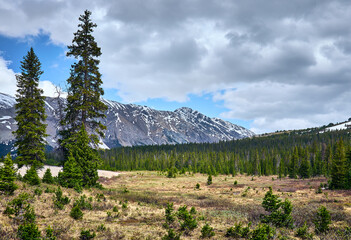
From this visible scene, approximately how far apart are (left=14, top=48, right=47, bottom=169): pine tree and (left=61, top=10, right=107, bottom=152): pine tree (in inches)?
214

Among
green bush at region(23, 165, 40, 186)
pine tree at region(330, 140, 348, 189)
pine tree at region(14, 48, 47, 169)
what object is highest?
pine tree at region(14, 48, 47, 169)

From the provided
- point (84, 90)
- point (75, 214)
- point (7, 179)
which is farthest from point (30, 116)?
point (75, 214)

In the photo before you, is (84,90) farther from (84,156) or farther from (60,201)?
(60,201)

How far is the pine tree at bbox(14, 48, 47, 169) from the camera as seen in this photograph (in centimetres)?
2548

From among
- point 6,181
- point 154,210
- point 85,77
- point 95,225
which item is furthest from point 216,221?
point 85,77

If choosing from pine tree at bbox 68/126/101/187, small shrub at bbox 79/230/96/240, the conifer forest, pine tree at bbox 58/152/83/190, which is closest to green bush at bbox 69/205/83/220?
the conifer forest

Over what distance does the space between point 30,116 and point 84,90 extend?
30.3 ft

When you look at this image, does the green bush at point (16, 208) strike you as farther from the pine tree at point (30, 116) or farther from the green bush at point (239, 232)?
the pine tree at point (30, 116)

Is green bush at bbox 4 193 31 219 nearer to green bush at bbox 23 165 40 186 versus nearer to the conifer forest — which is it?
the conifer forest

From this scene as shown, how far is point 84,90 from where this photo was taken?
2239cm

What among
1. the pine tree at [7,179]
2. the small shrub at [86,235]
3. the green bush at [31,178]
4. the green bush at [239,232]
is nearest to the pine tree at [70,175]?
the green bush at [31,178]

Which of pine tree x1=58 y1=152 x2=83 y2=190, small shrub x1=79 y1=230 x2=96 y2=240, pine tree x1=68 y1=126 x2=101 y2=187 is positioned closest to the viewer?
small shrub x1=79 y1=230 x2=96 y2=240

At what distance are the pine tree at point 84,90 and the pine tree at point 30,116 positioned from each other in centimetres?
542

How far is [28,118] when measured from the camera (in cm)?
2619
